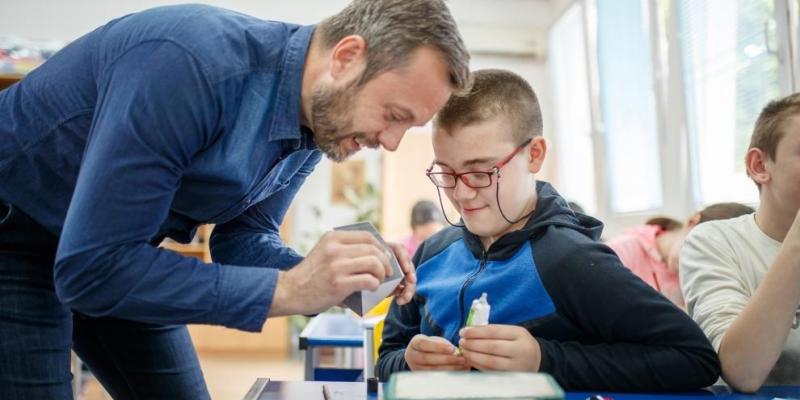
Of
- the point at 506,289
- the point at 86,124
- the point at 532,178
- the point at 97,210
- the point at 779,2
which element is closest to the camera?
the point at 97,210

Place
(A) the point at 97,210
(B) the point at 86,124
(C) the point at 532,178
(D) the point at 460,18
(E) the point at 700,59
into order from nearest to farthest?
(A) the point at 97,210 → (B) the point at 86,124 → (C) the point at 532,178 → (E) the point at 700,59 → (D) the point at 460,18

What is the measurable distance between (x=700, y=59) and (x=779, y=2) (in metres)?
0.80

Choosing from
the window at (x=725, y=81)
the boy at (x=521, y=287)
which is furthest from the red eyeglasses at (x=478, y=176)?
the window at (x=725, y=81)

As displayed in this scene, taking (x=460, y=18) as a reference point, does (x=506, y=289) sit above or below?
below

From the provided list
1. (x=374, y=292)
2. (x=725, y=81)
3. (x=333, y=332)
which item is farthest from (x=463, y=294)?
(x=725, y=81)

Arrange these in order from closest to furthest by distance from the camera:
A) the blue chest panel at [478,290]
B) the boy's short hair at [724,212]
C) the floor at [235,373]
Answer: the blue chest panel at [478,290]
the boy's short hair at [724,212]
the floor at [235,373]

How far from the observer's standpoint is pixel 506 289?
46.3 inches

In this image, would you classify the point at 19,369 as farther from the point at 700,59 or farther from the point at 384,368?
the point at 700,59

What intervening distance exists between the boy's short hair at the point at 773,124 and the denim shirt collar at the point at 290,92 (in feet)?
3.00

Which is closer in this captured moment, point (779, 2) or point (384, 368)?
point (384, 368)

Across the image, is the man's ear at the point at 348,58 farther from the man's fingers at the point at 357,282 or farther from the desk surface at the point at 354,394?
the desk surface at the point at 354,394

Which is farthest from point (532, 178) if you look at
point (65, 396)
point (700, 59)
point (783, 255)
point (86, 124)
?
point (700, 59)

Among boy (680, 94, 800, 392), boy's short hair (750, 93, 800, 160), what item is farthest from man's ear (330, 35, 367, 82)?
boy's short hair (750, 93, 800, 160)

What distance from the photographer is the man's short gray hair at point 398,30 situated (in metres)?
0.96
